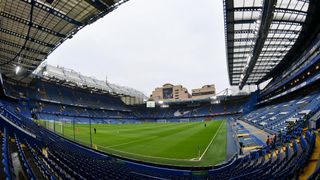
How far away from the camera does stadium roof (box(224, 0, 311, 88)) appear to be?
23484mm

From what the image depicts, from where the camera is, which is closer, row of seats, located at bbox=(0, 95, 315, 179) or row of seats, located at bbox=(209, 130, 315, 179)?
row of seats, located at bbox=(209, 130, 315, 179)

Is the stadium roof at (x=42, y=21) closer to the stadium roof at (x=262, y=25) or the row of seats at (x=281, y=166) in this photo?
the stadium roof at (x=262, y=25)

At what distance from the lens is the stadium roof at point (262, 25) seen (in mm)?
23484

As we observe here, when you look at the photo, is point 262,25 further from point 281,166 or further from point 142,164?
point 281,166

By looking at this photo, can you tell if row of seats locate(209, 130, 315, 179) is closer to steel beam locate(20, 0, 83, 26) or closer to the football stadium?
the football stadium

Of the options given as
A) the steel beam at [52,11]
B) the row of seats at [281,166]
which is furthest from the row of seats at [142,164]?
the steel beam at [52,11]

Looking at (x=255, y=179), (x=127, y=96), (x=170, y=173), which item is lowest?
(x=170, y=173)

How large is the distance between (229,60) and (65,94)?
44801 millimetres

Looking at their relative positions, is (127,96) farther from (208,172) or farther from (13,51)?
(208,172)

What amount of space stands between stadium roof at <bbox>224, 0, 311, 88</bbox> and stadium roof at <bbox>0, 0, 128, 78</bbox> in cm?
1199

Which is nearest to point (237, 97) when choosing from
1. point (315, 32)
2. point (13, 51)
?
point (315, 32)

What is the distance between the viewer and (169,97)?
152875 millimetres

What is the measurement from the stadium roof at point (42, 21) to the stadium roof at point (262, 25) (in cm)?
1199

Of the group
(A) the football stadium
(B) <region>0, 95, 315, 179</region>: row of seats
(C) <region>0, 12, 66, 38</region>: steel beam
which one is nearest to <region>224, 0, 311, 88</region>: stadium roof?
(A) the football stadium
